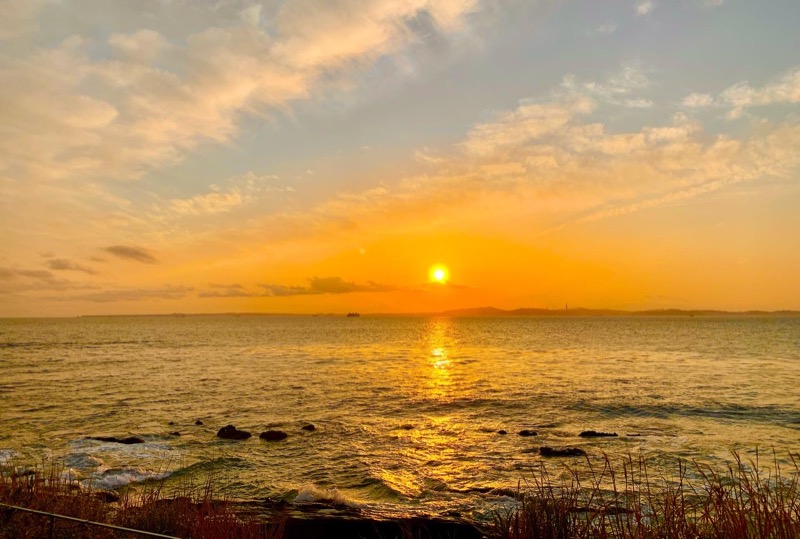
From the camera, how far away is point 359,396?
156ft

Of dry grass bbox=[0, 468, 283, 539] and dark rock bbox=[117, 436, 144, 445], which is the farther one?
dark rock bbox=[117, 436, 144, 445]

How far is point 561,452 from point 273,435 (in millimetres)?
16083

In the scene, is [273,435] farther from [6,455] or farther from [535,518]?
[535,518]

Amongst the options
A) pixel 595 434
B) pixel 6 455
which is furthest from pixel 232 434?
pixel 595 434

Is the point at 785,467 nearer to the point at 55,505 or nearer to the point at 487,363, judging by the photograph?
the point at 55,505

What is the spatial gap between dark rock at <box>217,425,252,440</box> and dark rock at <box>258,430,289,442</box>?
0.91 m

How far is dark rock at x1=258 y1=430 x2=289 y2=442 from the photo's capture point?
30719 millimetres

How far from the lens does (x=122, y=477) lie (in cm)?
2272

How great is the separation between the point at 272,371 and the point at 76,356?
41.7m

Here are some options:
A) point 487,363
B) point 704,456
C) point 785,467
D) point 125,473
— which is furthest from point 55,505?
point 487,363

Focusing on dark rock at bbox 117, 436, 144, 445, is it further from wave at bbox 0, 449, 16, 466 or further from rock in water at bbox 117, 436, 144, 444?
wave at bbox 0, 449, 16, 466

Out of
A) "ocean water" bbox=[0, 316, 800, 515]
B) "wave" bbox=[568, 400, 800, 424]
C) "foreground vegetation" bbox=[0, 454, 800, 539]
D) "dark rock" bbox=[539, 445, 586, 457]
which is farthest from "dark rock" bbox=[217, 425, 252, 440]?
"wave" bbox=[568, 400, 800, 424]

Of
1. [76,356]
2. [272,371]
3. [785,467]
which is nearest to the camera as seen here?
[785,467]

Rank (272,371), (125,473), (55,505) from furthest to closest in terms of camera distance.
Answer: (272,371) → (125,473) → (55,505)
